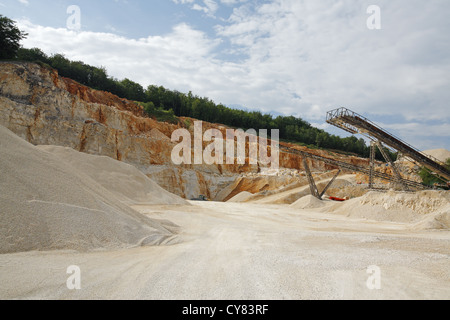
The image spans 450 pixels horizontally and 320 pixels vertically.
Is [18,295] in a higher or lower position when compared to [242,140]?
lower

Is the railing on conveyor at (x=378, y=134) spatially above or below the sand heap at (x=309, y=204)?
above

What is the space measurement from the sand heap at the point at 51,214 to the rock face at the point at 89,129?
21.1 m

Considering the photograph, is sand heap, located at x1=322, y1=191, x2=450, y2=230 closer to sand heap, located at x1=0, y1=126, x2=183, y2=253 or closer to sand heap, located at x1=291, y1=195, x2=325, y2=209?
sand heap, located at x1=291, y1=195, x2=325, y2=209

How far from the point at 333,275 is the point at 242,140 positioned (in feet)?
130

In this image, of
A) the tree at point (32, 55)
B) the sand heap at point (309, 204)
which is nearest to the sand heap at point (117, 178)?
the sand heap at point (309, 204)

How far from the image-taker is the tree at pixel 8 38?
2933cm

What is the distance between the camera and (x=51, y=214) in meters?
4.18

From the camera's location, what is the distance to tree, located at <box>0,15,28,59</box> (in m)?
29.3

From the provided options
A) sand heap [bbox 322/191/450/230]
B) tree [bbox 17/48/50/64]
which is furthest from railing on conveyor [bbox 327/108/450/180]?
tree [bbox 17/48/50/64]

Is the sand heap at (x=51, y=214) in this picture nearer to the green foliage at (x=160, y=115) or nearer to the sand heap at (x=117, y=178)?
the sand heap at (x=117, y=178)
